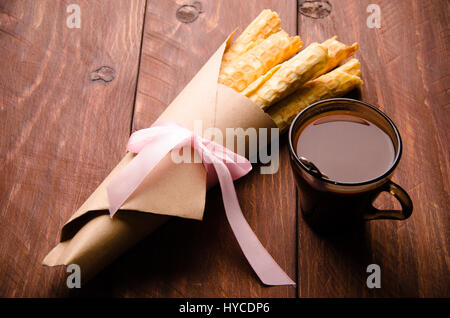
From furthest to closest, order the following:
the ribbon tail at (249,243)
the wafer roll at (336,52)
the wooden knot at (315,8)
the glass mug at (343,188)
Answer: the wooden knot at (315,8) → the wafer roll at (336,52) → the ribbon tail at (249,243) → the glass mug at (343,188)

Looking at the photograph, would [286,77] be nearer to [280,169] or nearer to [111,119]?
[280,169]

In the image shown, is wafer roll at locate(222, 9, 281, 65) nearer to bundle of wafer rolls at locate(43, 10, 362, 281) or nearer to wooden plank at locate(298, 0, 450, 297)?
bundle of wafer rolls at locate(43, 10, 362, 281)

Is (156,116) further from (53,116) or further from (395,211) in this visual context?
(395,211)

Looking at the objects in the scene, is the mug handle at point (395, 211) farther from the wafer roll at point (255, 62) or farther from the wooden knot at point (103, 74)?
the wooden knot at point (103, 74)

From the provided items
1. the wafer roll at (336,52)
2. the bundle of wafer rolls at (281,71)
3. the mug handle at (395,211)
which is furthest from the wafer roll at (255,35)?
the mug handle at (395,211)

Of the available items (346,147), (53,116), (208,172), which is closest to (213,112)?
(208,172)

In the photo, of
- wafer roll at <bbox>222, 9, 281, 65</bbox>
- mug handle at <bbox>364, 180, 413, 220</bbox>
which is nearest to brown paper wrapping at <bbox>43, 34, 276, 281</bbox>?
wafer roll at <bbox>222, 9, 281, 65</bbox>
